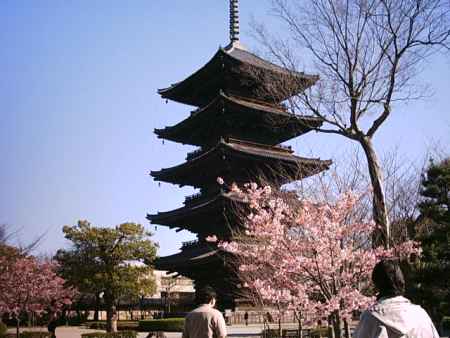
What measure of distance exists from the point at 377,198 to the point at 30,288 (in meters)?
27.7

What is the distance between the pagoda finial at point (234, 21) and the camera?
35.5 m

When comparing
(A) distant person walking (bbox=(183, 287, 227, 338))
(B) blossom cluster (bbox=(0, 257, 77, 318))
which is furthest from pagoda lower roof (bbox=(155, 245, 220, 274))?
(A) distant person walking (bbox=(183, 287, 227, 338))

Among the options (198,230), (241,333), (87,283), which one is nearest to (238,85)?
(198,230)

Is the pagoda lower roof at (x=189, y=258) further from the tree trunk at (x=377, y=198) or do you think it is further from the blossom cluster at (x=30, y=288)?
the tree trunk at (x=377, y=198)

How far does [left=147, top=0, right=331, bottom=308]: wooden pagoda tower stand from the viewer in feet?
94.0

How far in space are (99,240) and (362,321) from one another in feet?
115

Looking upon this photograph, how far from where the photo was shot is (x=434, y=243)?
19062mm

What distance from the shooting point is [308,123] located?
50.6 feet

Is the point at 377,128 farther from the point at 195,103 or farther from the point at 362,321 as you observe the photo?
the point at 195,103

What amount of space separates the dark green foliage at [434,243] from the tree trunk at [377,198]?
6.63 m

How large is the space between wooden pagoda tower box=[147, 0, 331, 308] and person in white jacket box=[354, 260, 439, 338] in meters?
23.5

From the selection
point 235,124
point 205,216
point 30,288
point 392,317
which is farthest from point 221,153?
point 392,317

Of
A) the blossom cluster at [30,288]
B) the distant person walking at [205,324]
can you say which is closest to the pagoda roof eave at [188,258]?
the blossom cluster at [30,288]

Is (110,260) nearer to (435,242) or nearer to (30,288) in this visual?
(30,288)
